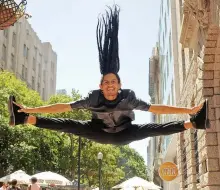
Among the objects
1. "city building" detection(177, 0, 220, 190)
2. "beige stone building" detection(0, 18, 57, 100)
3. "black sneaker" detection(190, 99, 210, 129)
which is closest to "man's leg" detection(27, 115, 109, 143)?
"black sneaker" detection(190, 99, 210, 129)

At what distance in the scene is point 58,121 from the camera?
5.93m

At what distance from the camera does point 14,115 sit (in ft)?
18.5

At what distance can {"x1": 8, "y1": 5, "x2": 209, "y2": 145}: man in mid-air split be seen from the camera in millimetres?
5754

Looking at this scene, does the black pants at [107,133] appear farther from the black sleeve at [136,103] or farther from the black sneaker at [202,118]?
the black sleeve at [136,103]

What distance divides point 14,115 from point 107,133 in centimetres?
136

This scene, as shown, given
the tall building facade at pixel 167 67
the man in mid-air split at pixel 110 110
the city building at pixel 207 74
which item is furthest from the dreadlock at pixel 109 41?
the tall building facade at pixel 167 67

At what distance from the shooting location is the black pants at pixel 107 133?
5.90 meters

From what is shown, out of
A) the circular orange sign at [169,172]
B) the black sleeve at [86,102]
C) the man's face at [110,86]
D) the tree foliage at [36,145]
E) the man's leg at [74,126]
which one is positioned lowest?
the circular orange sign at [169,172]

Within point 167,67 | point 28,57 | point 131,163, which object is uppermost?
point 28,57

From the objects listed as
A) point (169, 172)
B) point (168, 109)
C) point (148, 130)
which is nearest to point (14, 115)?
point (148, 130)

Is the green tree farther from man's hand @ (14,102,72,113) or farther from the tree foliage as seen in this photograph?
man's hand @ (14,102,72,113)

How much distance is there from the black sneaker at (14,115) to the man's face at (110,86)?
3.90 feet

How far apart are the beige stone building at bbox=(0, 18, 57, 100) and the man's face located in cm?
3675

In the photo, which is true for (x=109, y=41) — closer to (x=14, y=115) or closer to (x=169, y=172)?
(x=14, y=115)
